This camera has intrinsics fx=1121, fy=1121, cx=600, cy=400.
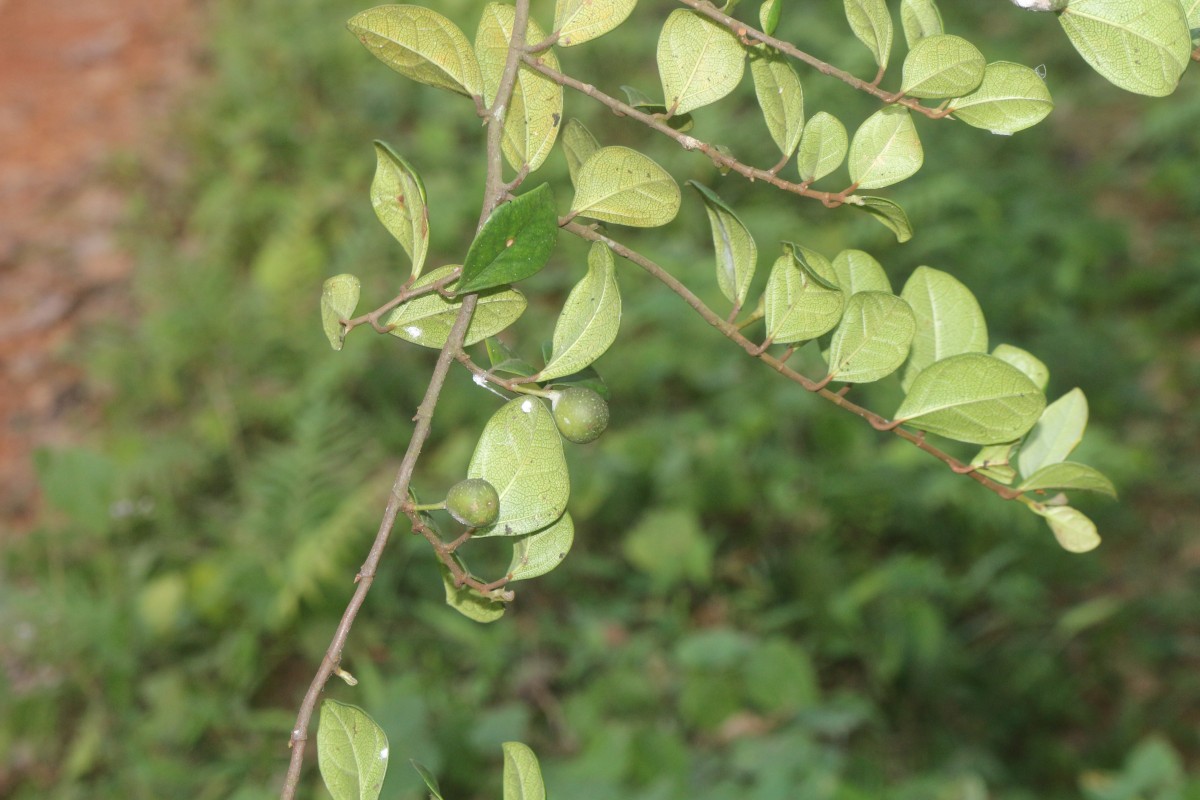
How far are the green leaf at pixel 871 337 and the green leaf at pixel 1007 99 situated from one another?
4.1 inches

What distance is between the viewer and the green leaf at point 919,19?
61 cm

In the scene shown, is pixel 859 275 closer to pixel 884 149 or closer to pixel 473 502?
pixel 884 149

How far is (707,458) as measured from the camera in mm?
2326

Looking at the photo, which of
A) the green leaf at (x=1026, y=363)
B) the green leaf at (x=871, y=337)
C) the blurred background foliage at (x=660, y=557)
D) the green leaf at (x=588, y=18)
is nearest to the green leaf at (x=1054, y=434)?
the green leaf at (x=1026, y=363)

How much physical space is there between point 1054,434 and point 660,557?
1.57 meters

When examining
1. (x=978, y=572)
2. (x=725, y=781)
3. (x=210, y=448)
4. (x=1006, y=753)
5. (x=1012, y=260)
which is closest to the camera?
(x=725, y=781)

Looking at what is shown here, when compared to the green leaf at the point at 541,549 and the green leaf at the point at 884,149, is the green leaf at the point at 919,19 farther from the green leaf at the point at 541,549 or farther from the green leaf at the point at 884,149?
the green leaf at the point at 541,549

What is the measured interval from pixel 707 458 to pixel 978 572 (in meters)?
0.58

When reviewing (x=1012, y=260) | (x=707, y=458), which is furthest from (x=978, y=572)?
(x=1012, y=260)

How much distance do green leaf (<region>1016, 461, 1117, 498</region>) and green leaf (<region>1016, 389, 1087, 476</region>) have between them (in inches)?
1.2

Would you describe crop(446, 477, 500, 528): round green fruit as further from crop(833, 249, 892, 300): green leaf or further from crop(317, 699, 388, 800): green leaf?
crop(833, 249, 892, 300): green leaf

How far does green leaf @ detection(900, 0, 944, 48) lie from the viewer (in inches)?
23.8

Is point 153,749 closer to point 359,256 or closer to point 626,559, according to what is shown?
point 626,559

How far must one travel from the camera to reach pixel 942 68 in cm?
56
